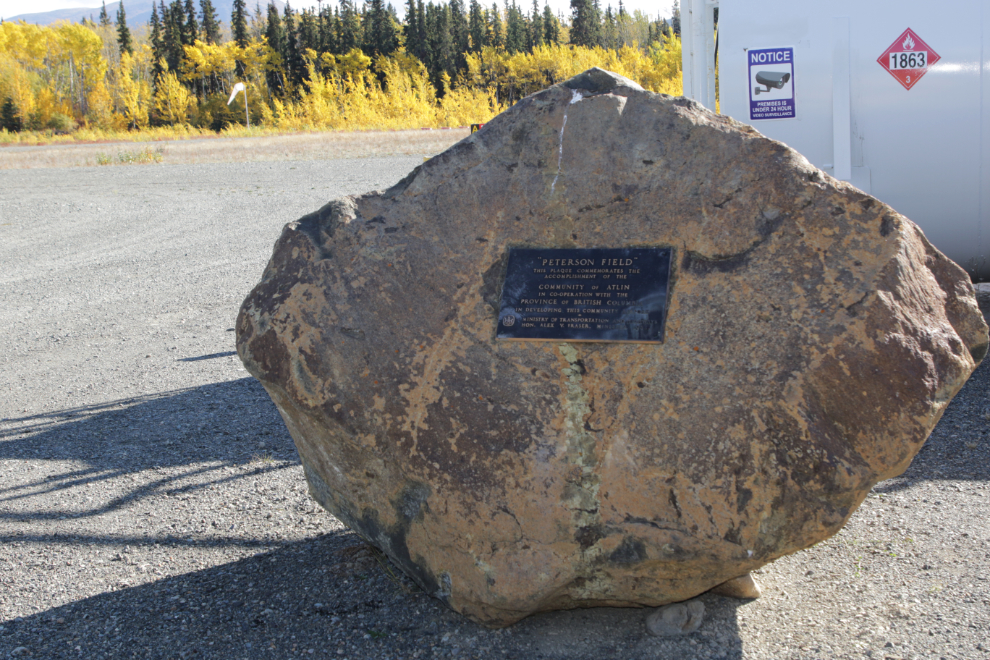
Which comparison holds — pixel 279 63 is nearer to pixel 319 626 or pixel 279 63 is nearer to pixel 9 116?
pixel 9 116

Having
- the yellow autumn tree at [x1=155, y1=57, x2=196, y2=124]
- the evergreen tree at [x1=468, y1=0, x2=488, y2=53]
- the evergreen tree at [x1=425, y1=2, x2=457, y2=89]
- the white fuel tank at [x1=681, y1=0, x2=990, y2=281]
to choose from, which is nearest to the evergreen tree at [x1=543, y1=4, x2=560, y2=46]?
the evergreen tree at [x1=468, y1=0, x2=488, y2=53]

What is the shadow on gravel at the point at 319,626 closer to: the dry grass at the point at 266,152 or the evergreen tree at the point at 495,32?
the dry grass at the point at 266,152

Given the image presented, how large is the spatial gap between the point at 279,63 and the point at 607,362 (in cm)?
6254

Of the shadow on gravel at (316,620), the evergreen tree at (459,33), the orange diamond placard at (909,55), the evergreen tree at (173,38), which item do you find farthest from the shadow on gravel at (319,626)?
the evergreen tree at (173,38)

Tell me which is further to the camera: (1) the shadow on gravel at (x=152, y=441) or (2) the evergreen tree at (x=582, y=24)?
(2) the evergreen tree at (x=582, y=24)

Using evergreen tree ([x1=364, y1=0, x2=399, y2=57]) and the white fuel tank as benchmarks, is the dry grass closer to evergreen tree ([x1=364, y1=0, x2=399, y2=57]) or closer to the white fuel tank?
the white fuel tank

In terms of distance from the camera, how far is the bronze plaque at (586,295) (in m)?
2.58

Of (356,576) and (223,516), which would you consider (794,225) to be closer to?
(356,576)

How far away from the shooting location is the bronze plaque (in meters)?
2.58

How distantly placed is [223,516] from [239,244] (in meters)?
9.06

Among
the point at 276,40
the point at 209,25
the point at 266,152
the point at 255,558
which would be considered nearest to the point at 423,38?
the point at 276,40

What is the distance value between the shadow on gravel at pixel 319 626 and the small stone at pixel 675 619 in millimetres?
36

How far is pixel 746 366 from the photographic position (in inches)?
94.3

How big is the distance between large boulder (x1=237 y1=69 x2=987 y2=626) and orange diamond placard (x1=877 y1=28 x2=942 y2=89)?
3225 millimetres
